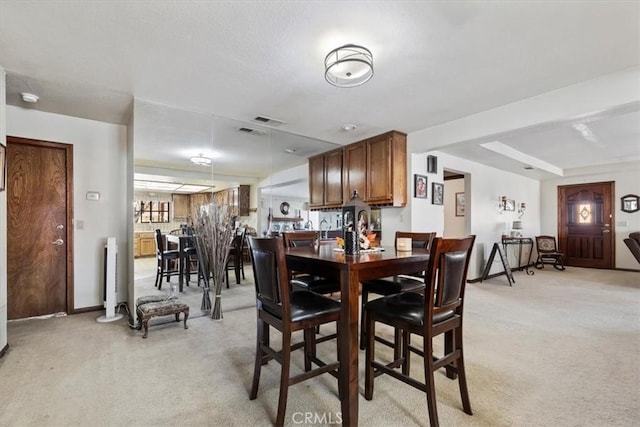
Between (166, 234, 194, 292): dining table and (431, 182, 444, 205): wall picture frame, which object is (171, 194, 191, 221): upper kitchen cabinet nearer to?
(166, 234, 194, 292): dining table

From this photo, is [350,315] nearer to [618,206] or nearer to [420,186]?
[420,186]

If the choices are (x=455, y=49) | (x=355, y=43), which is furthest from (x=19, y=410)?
(x=455, y=49)

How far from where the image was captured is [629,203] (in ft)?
22.0

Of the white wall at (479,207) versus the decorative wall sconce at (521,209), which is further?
the decorative wall sconce at (521,209)

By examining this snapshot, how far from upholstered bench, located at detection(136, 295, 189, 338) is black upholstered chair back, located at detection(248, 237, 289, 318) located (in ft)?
5.23

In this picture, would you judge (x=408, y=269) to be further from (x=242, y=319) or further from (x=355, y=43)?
(x=242, y=319)

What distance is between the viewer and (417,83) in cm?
281

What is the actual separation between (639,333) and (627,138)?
3.37m

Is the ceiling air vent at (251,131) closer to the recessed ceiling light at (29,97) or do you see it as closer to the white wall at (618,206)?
the recessed ceiling light at (29,97)

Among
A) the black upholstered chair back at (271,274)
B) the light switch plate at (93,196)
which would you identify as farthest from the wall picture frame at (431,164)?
the light switch plate at (93,196)

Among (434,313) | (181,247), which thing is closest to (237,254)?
(181,247)

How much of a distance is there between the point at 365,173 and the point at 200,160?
2.38 meters

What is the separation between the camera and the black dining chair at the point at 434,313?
1.56 metres

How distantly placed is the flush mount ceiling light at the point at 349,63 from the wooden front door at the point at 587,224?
8.01 metres
